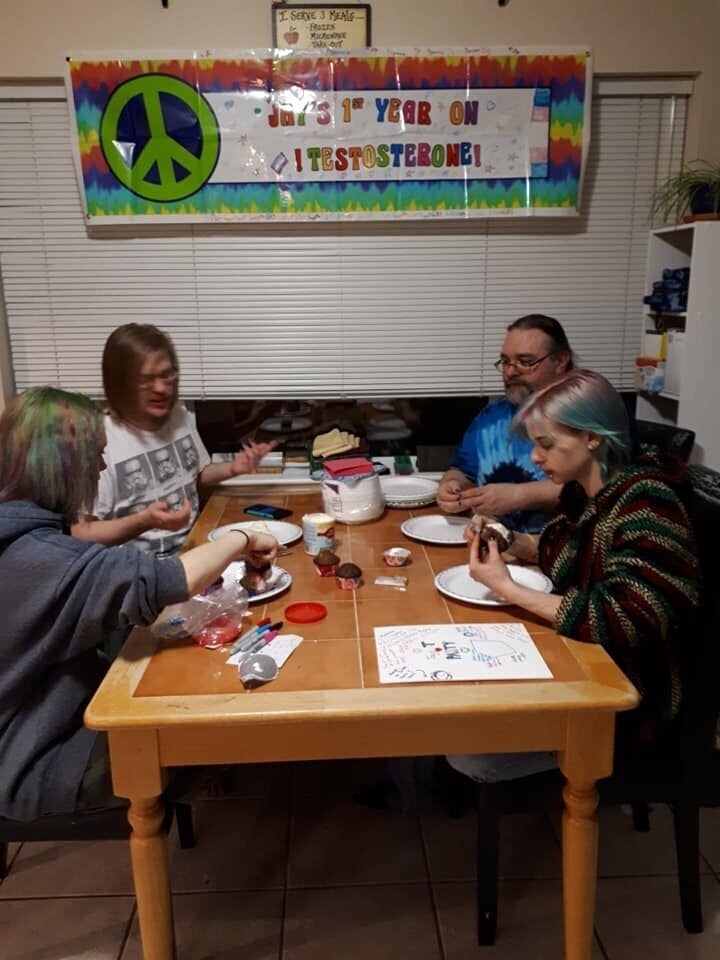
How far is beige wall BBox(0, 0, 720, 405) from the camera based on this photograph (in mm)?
2439

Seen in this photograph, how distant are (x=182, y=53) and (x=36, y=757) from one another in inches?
83.9

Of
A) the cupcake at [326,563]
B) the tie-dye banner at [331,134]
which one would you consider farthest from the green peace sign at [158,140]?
the cupcake at [326,563]

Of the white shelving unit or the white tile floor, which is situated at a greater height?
the white shelving unit

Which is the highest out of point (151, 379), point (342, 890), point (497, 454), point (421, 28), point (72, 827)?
point (421, 28)

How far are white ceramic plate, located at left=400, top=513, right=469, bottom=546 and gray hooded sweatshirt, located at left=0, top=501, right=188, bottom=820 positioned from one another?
2.38ft

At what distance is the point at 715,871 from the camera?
1.82 meters

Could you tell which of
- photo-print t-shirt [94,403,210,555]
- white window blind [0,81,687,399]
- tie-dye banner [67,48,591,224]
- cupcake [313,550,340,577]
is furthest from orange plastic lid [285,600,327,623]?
tie-dye banner [67,48,591,224]

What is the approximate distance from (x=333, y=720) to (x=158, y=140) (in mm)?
2071

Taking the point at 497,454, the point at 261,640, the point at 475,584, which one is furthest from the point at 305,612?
the point at 497,454

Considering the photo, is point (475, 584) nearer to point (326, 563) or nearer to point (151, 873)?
point (326, 563)

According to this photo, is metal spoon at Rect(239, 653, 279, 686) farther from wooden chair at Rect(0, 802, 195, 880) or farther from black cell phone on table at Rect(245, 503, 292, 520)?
black cell phone on table at Rect(245, 503, 292, 520)

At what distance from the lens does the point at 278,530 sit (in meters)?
1.96

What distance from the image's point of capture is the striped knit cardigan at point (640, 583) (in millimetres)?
1278

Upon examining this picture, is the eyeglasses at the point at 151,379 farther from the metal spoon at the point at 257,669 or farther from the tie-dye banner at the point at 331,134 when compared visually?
the metal spoon at the point at 257,669
